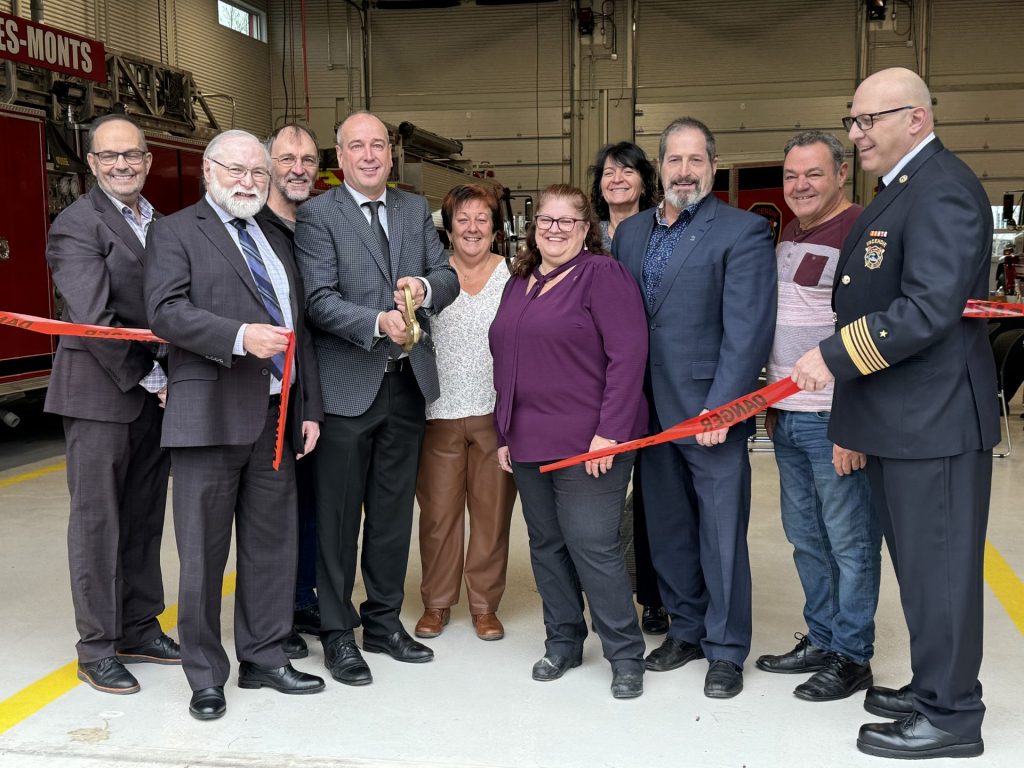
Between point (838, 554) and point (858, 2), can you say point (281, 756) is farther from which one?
point (858, 2)

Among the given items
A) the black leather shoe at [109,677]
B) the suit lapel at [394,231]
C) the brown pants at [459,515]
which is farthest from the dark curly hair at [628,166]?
the black leather shoe at [109,677]

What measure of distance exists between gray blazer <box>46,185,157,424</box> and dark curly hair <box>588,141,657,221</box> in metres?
1.82

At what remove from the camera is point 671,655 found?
3.57 metres

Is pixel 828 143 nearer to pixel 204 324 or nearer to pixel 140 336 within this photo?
pixel 204 324

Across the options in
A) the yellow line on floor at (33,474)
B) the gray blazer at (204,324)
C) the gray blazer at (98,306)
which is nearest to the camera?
the gray blazer at (204,324)

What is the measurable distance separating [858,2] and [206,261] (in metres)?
15.6

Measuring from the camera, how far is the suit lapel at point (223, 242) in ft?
10.2

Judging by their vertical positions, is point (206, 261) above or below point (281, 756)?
above

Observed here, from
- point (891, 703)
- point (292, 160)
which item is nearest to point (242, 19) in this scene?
point (292, 160)

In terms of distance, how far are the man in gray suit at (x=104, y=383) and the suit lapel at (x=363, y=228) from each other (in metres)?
0.67

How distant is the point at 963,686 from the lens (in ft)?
9.34

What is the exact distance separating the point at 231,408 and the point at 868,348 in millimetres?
1876

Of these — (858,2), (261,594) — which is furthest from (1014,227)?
(261,594)

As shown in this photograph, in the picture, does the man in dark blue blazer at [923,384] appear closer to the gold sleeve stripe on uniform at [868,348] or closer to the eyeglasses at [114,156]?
the gold sleeve stripe on uniform at [868,348]
